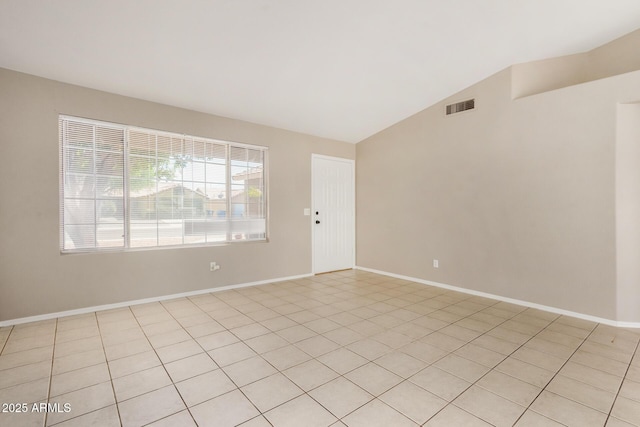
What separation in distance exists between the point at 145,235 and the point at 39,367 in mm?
1778

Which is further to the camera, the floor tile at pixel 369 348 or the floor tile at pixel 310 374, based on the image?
the floor tile at pixel 369 348

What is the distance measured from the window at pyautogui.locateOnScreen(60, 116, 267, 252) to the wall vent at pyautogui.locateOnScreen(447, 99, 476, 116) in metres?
2.98

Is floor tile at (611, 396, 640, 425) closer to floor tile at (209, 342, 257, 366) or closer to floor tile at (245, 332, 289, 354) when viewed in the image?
floor tile at (245, 332, 289, 354)

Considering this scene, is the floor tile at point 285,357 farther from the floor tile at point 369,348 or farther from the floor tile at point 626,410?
the floor tile at point 626,410

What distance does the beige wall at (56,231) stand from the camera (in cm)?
304

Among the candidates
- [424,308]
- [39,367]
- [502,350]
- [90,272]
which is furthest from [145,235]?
[502,350]

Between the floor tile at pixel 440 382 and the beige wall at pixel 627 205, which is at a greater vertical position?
the beige wall at pixel 627 205

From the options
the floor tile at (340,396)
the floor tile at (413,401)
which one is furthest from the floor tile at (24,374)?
the floor tile at (413,401)

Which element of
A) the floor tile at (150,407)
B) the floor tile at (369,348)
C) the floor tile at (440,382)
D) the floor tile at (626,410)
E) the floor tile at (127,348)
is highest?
the floor tile at (127,348)

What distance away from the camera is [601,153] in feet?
10.5

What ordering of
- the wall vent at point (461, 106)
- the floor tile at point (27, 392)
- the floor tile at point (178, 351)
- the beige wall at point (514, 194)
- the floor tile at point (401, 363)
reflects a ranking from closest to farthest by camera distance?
the floor tile at point (27, 392) < the floor tile at point (401, 363) < the floor tile at point (178, 351) < the beige wall at point (514, 194) < the wall vent at point (461, 106)

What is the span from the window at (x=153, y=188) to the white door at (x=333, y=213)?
1068 millimetres

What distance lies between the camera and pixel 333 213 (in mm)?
5738

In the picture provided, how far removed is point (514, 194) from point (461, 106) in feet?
4.91
